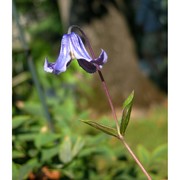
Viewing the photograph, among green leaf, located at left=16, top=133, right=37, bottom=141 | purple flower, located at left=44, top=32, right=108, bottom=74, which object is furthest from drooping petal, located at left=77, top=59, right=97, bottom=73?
green leaf, located at left=16, top=133, right=37, bottom=141

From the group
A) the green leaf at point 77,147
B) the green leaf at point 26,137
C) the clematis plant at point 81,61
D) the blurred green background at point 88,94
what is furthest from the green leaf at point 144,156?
the clematis plant at point 81,61

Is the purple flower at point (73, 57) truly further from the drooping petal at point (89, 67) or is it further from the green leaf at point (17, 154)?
the green leaf at point (17, 154)

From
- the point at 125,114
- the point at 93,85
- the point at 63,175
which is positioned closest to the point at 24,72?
the point at 63,175

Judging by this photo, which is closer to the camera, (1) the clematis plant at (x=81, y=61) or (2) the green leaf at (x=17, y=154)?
(1) the clematis plant at (x=81, y=61)

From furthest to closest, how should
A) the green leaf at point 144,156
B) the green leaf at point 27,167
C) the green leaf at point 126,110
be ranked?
the green leaf at point 144,156 → the green leaf at point 27,167 → the green leaf at point 126,110

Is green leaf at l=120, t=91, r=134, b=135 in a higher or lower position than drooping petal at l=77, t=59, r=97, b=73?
lower

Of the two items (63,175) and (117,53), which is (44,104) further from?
(117,53)

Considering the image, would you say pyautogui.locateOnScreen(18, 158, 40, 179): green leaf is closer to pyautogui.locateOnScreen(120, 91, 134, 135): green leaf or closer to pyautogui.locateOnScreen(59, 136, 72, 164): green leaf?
pyautogui.locateOnScreen(59, 136, 72, 164): green leaf

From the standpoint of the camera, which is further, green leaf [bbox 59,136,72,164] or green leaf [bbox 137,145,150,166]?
green leaf [bbox 137,145,150,166]
